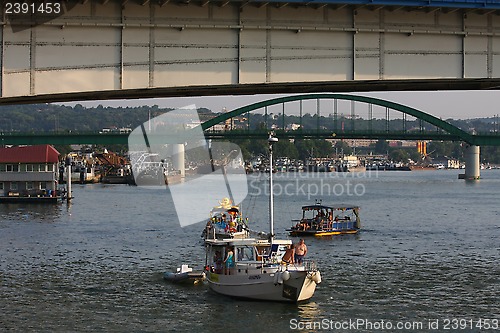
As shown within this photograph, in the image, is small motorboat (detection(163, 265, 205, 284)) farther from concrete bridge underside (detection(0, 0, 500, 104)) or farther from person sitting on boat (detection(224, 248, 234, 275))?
concrete bridge underside (detection(0, 0, 500, 104))

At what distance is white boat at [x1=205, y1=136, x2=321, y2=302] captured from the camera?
37875 mm

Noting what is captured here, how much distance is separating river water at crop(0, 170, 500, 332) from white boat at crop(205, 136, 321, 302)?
549 millimetres

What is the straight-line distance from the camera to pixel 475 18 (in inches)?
1254

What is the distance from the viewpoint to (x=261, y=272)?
1527 inches

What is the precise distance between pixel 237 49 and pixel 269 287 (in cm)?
1272

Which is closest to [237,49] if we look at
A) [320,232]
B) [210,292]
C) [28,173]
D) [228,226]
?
[210,292]

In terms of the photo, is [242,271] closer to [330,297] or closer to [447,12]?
[330,297]

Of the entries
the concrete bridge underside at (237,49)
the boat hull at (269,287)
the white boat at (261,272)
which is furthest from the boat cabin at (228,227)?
the concrete bridge underside at (237,49)

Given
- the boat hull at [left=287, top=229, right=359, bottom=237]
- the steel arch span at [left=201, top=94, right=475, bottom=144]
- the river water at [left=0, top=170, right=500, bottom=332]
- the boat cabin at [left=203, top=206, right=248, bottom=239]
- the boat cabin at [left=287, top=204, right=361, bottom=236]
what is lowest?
the river water at [left=0, top=170, right=500, bottom=332]

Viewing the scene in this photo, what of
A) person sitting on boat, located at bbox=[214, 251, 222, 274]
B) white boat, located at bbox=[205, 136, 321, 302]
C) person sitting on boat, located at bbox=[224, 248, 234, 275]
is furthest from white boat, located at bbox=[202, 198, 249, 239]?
person sitting on boat, located at bbox=[224, 248, 234, 275]

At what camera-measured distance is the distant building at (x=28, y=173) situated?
102m

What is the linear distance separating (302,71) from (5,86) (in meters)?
10.2

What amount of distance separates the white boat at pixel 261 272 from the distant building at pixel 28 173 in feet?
213

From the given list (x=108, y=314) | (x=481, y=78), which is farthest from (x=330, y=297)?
(x=481, y=78)
